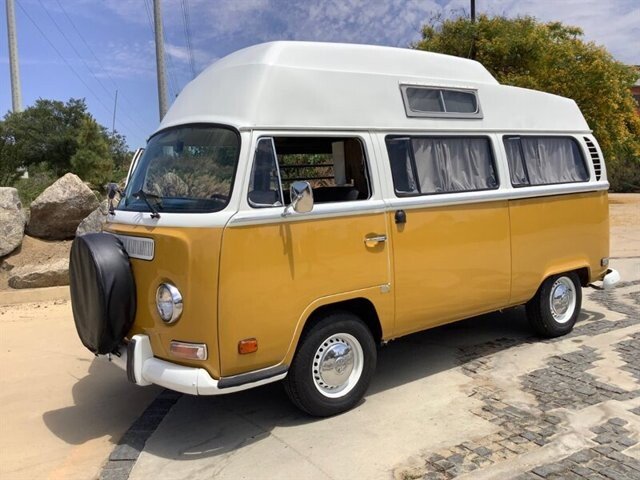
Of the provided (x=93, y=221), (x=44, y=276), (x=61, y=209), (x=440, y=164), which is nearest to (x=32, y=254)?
(x=61, y=209)

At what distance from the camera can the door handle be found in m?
4.60

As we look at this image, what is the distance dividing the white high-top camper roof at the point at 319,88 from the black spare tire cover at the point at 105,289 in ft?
4.01

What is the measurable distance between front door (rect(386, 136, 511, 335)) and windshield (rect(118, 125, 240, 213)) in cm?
145

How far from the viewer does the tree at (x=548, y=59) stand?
19125mm

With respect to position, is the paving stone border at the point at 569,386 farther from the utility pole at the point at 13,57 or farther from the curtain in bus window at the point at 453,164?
the utility pole at the point at 13,57

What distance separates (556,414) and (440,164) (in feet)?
7.74

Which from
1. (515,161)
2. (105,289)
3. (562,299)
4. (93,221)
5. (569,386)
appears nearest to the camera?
(105,289)

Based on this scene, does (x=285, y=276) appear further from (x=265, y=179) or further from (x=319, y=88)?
(x=319, y=88)

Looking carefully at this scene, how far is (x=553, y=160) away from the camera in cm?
633

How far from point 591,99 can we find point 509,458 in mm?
19478

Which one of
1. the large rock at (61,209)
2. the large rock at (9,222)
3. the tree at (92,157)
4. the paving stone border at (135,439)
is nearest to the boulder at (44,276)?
the large rock at (9,222)

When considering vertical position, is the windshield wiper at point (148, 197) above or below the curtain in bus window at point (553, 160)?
below

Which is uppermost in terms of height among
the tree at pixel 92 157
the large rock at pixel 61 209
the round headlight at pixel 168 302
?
the tree at pixel 92 157

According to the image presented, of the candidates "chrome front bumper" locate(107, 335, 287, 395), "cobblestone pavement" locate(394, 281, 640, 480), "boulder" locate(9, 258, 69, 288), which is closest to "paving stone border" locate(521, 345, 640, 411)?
"cobblestone pavement" locate(394, 281, 640, 480)
